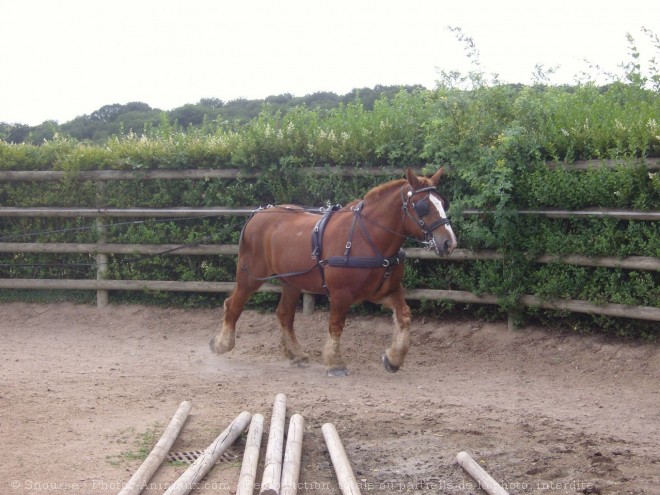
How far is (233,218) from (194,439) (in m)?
5.63

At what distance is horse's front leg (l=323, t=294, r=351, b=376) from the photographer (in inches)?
330

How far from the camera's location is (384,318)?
1052 cm

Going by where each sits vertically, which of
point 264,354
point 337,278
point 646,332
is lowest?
point 264,354

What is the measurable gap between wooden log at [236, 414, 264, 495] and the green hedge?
172 inches

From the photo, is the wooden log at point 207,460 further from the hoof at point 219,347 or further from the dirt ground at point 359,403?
the hoof at point 219,347

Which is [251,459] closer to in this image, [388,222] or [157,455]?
[157,455]

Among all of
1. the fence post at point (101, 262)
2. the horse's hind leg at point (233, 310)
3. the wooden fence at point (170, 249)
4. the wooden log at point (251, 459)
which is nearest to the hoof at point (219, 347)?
the horse's hind leg at point (233, 310)

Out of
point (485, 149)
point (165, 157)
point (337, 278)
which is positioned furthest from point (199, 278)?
point (485, 149)

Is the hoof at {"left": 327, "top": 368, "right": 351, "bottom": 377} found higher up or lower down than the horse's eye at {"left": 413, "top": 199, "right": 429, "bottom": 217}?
lower down

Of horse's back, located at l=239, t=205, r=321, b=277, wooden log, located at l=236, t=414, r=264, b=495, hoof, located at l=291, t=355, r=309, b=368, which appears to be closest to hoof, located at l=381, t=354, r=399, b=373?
hoof, located at l=291, t=355, r=309, b=368

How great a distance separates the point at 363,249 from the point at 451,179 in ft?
7.10

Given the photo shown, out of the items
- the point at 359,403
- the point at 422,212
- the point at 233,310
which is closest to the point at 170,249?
the point at 233,310

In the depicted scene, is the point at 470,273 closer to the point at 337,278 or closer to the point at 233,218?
the point at 337,278

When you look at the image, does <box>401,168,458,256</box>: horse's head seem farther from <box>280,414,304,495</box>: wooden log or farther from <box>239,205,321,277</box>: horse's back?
<box>280,414,304,495</box>: wooden log
